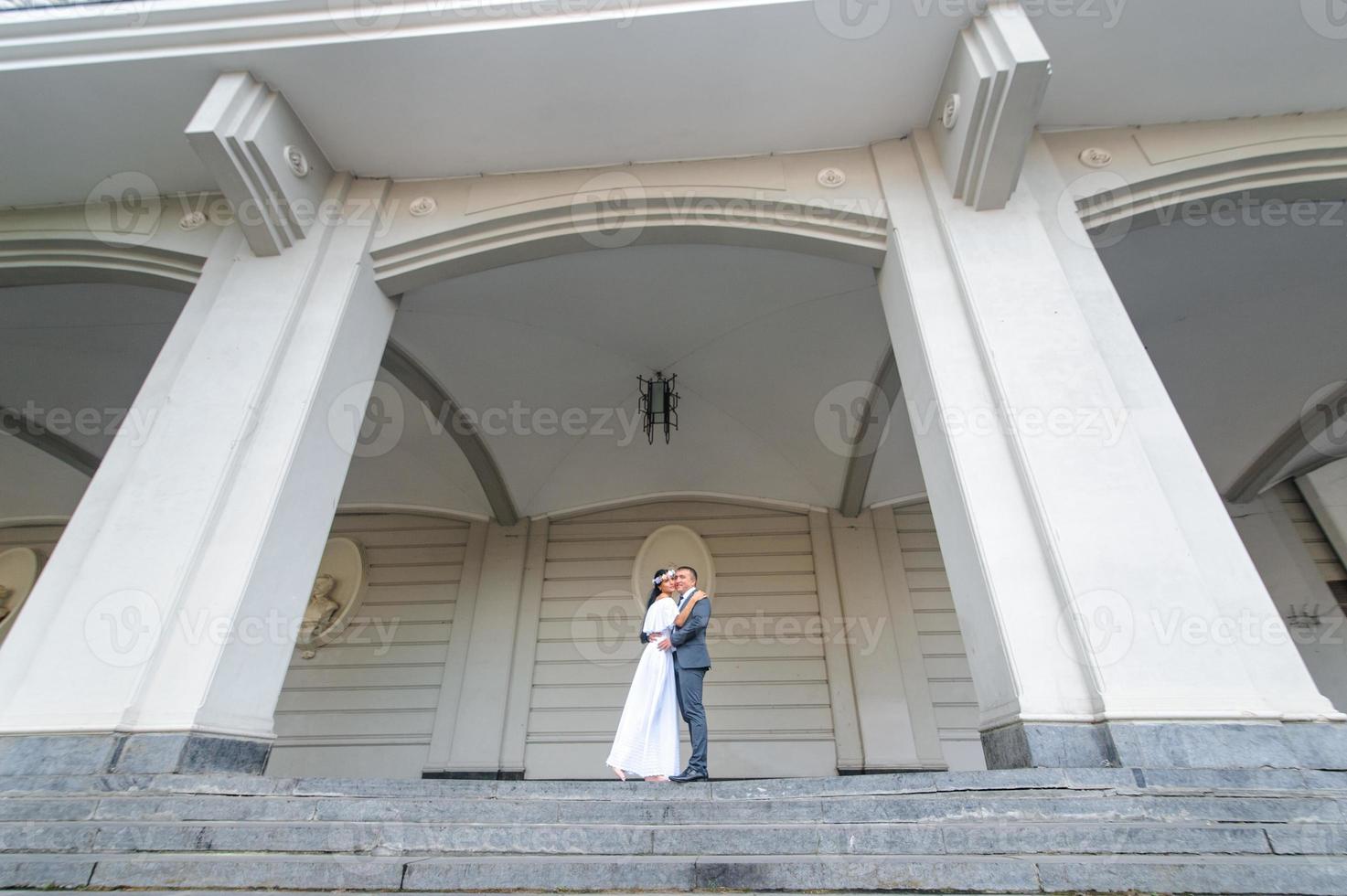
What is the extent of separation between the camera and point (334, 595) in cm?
819

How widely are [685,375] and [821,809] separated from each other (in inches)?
203

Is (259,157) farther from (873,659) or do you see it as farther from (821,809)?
(873,659)

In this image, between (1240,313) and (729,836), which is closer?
(729,836)

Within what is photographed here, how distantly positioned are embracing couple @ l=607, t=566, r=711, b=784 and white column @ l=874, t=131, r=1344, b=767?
1.35m

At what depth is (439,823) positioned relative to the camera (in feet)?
7.08

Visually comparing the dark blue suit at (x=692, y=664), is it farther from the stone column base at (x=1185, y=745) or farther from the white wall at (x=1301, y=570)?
the white wall at (x=1301, y=570)

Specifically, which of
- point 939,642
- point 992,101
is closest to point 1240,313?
point 992,101

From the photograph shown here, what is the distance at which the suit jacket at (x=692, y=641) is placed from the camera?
145 inches

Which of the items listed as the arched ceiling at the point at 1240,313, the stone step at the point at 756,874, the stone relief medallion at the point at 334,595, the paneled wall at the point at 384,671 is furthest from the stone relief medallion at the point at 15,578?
the arched ceiling at the point at 1240,313

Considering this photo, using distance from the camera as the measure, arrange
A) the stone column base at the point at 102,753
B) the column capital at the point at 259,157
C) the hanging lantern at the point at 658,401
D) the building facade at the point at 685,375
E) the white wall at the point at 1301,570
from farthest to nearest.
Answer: the white wall at the point at 1301,570
the hanging lantern at the point at 658,401
the column capital at the point at 259,157
the building facade at the point at 685,375
the stone column base at the point at 102,753

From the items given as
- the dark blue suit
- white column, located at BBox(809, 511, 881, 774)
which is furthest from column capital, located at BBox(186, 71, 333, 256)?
white column, located at BBox(809, 511, 881, 774)

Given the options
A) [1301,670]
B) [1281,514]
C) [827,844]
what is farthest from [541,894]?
[1281,514]

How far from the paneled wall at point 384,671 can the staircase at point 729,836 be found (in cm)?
499

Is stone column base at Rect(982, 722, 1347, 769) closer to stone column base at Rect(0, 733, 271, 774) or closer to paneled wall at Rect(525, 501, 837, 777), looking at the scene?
stone column base at Rect(0, 733, 271, 774)
